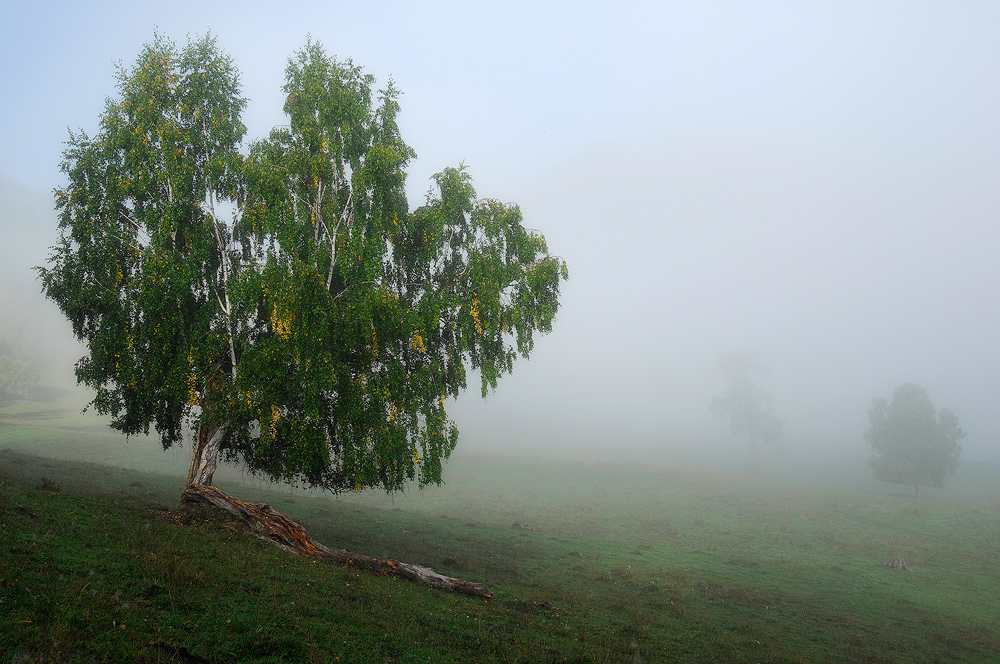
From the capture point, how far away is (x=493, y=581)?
1836 centimetres

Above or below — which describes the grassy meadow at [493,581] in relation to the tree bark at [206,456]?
below

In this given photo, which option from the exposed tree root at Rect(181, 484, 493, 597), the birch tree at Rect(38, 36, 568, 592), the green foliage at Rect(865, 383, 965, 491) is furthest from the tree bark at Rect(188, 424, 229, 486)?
the green foliage at Rect(865, 383, 965, 491)

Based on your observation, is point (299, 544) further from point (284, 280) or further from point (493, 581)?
point (284, 280)

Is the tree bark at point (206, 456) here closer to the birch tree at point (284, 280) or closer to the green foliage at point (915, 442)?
the birch tree at point (284, 280)

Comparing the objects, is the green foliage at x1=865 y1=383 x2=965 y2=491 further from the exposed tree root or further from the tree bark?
the tree bark

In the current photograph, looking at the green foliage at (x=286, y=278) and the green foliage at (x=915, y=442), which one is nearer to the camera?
the green foliage at (x=286, y=278)

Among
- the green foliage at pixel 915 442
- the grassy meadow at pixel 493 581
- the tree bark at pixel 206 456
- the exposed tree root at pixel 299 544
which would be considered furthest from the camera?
the green foliage at pixel 915 442

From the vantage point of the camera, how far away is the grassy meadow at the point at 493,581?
811 cm

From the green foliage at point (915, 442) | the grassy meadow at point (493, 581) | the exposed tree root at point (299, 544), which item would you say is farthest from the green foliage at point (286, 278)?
the green foliage at point (915, 442)

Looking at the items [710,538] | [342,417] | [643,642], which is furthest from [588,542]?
[342,417]

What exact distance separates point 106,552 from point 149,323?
8.53 m

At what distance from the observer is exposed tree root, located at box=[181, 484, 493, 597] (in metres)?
14.8

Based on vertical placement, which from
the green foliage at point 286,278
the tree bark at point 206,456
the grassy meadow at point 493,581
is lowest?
the grassy meadow at point 493,581

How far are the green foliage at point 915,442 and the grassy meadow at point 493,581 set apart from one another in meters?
13.5
